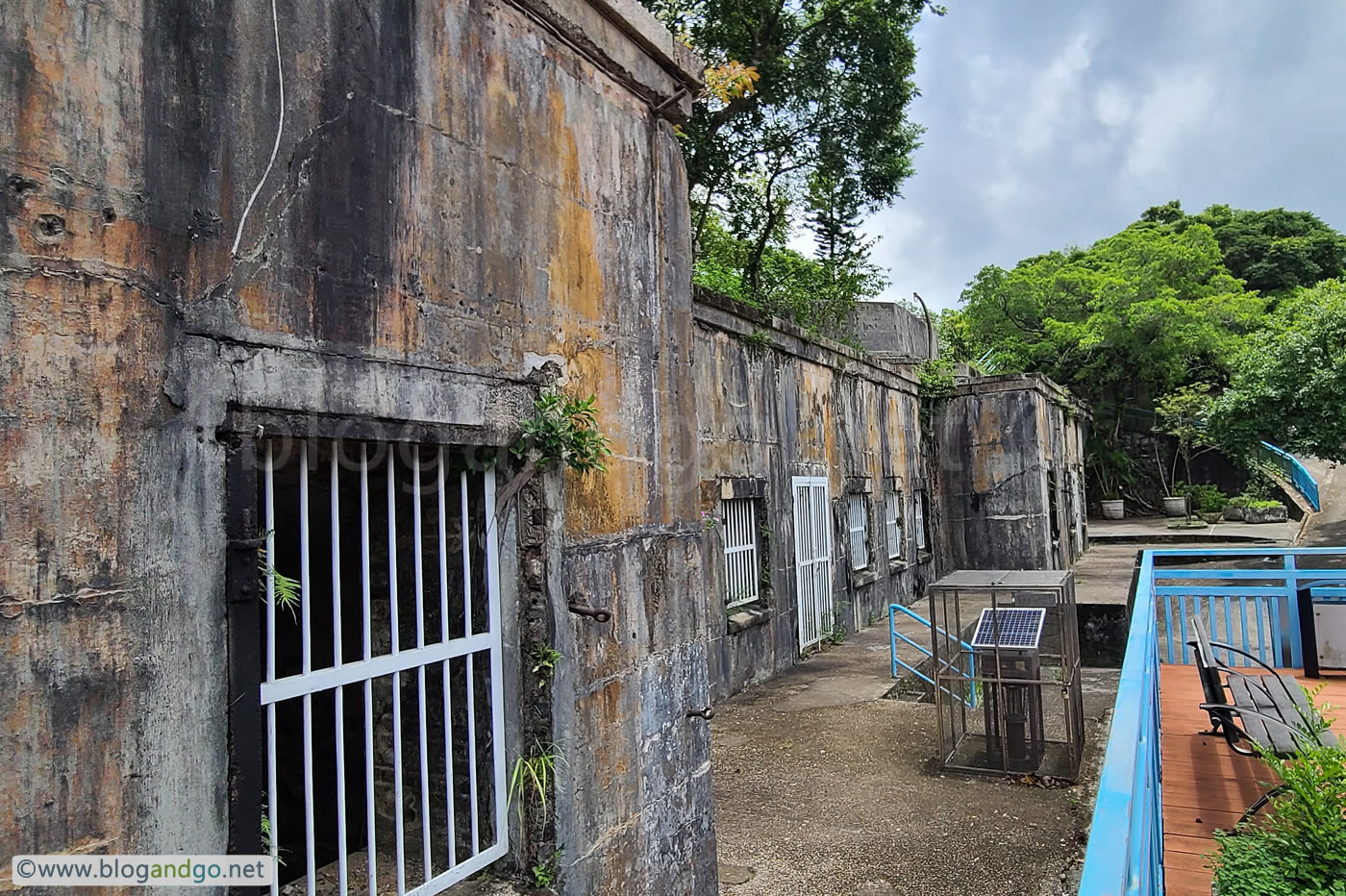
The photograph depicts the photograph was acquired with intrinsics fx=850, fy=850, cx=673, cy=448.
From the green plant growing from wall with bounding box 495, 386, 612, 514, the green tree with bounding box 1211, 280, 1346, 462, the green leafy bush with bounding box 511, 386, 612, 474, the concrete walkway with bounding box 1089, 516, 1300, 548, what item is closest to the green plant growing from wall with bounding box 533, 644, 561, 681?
the green plant growing from wall with bounding box 495, 386, 612, 514

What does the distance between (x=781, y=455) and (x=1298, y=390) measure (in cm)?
1031

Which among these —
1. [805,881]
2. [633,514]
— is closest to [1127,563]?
[805,881]

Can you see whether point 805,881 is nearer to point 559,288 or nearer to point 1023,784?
point 1023,784

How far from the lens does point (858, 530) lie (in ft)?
38.9

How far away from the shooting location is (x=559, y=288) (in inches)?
129

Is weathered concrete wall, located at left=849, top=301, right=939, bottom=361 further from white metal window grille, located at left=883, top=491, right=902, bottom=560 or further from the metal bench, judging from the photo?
the metal bench

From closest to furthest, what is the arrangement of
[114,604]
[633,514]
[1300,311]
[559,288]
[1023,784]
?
[114,604]
[559,288]
[633,514]
[1023,784]
[1300,311]

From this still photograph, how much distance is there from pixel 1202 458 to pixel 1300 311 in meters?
14.2

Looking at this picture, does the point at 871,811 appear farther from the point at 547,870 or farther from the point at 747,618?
the point at 747,618

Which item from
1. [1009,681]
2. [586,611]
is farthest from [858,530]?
[586,611]

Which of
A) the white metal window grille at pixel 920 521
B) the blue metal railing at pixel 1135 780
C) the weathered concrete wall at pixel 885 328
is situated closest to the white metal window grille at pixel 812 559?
the blue metal railing at pixel 1135 780

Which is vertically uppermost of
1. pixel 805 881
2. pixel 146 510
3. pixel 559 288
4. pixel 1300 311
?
pixel 1300 311

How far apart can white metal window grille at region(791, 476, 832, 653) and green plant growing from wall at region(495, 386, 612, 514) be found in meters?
6.73

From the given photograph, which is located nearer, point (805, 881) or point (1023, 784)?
point (805, 881)
